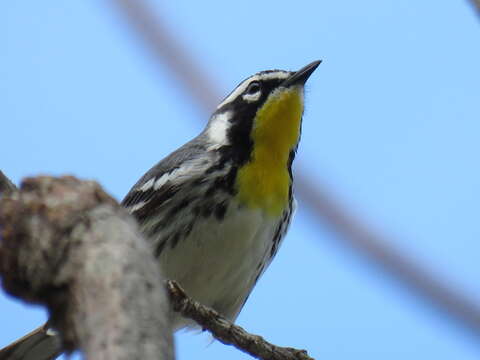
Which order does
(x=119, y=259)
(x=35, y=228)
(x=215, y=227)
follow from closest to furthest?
(x=119, y=259), (x=35, y=228), (x=215, y=227)

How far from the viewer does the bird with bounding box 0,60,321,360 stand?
4.81 m

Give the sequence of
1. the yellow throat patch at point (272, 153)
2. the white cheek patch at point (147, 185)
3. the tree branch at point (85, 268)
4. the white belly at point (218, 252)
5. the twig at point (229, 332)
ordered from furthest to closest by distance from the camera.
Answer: the white cheek patch at point (147, 185)
the yellow throat patch at point (272, 153)
the white belly at point (218, 252)
the twig at point (229, 332)
the tree branch at point (85, 268)

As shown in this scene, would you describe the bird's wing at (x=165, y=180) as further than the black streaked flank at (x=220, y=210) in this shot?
Yes

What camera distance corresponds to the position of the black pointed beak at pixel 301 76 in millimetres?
5559

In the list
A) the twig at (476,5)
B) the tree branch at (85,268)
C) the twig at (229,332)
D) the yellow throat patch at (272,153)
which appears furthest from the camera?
the yellow throat patch at (272,153)

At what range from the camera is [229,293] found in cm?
505

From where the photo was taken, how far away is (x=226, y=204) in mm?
4844

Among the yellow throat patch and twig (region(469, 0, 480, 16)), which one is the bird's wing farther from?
twig (region(469, 0, 480, 16))

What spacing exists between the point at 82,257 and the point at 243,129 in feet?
12.5

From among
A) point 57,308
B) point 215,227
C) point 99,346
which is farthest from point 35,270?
point 215,227

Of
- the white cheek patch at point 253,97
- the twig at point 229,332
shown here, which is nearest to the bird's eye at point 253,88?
the white cheek patch at point 253,97

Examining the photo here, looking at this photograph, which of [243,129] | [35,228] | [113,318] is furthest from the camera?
[243,129]

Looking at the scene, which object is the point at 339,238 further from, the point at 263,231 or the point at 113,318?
the point at 113,318

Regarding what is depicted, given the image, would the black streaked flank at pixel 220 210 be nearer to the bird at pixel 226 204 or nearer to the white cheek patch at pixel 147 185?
the bird at pixel 226 204
